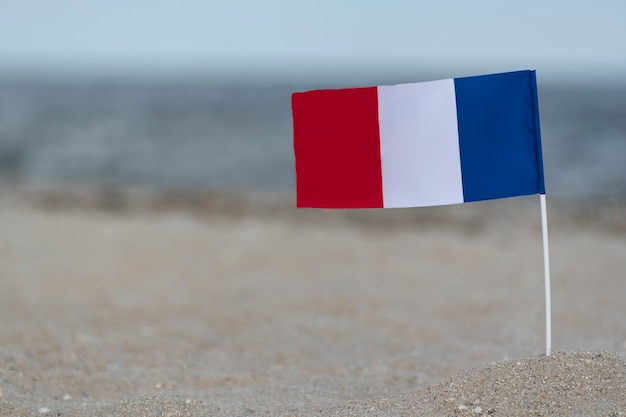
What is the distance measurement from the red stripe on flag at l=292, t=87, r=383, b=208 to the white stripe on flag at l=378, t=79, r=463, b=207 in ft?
0.20

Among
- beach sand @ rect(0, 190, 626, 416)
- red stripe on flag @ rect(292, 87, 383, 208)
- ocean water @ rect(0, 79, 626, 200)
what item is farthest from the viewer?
ocean water @ rect(0, 79, 626, 200)

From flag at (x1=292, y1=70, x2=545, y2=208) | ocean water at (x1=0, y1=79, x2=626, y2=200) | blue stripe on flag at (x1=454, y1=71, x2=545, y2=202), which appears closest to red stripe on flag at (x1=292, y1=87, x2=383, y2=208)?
flag at (x1=292, y1=70, x2=545, y2=208)

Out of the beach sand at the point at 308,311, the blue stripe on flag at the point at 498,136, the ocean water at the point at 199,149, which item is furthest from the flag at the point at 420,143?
the ocean water at the point at 199,149

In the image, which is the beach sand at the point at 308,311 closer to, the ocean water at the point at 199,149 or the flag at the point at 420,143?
the flag at the point at 420,143

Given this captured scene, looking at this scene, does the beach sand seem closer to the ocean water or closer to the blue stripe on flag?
the blue stripe on flag

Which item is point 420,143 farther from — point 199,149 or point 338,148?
point 199,149

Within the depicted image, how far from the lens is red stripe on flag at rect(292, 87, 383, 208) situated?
3938 mm

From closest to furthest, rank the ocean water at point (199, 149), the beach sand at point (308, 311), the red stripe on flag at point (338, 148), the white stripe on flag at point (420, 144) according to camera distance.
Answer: the beach sand at point (308, 311) < the white stripe on flag at point (420, 144) < the red stripe on flag at point (338, 148) < the ocean water at point (199, 149)

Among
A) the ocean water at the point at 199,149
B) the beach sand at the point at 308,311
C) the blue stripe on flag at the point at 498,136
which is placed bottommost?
the beach sand at the point at 308,311

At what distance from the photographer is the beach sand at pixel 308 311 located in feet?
12.1

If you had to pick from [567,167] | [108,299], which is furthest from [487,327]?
[567,167]

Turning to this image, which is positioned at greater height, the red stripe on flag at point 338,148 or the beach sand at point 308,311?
the red stripe on flag at point 338,148

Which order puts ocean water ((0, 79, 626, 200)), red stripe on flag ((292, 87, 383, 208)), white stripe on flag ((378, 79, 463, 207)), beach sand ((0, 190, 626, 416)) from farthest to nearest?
ocean water ((0, 79, 626, 200)) < red stripe on flag ((292, 87, 383, 208)) < white stripe on flag ((378, 79, 463, 207)) < beach sand ((0, 190, 626, 416))

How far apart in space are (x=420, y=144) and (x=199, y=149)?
56.9 feet
